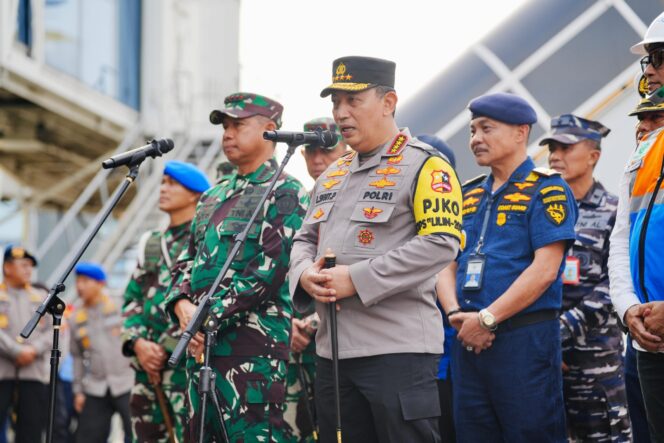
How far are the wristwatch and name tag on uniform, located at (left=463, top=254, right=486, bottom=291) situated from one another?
182mm

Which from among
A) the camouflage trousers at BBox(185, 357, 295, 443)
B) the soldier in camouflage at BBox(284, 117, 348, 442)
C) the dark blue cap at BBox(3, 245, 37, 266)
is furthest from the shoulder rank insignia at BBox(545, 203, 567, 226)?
the dark blue cap at BBox(3, 245, 37, 266)

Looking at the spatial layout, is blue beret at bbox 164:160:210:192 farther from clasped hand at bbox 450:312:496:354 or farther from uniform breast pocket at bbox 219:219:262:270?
clasped hand at bbox 450:312:496:354

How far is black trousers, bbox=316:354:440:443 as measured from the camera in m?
3.75

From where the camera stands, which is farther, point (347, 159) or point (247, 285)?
point (247, 285)

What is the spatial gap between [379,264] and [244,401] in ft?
3.91

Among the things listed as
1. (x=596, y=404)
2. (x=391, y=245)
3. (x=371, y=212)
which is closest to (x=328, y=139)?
(x=371, y=212)

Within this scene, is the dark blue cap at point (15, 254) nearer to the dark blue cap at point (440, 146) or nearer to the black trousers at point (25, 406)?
the black trousers at point (25, 406)

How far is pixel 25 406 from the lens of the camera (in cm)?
838

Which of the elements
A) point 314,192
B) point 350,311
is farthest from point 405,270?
point 314,192

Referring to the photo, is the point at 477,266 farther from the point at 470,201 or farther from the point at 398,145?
the point at 398,145

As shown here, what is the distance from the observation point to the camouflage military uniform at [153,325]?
5.68m

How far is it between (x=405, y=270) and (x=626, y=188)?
94 centimetres

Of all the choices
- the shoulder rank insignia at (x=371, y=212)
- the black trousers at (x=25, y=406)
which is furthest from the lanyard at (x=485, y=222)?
the black trousers at (x=25, y=406)

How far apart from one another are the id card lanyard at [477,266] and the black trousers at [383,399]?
0.65m
